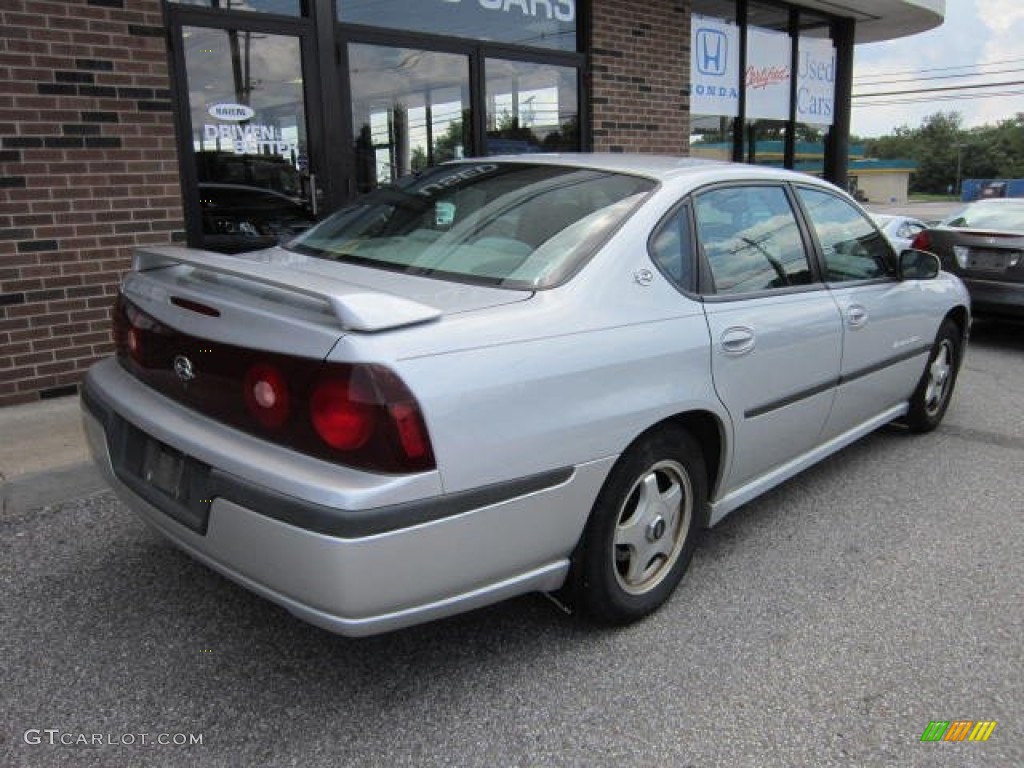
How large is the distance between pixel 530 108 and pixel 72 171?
4.36 metres

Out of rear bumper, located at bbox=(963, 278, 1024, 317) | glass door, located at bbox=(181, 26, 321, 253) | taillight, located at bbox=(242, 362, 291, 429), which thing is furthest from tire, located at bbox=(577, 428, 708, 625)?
rear bumper, located at bbox=(963, 278, 1024, 317)

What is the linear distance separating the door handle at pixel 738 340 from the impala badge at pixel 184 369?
5.70 ft

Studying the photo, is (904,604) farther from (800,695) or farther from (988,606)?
(800,695)

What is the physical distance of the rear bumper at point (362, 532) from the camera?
2055mm

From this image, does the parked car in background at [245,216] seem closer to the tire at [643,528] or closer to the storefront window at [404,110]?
the storefront window at [404,110]

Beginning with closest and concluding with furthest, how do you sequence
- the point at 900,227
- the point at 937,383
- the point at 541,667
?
the point at 541,667, the point at 937,383, the point at 900,227

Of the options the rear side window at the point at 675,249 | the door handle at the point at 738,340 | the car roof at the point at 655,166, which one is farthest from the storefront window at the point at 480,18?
the door handle at the point at 738,340

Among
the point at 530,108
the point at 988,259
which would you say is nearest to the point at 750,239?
the point at 530,108

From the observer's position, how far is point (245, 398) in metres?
2.29

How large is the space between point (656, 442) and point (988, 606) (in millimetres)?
1423

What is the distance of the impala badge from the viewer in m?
2.47

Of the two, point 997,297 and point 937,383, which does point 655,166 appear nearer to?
point 937,383

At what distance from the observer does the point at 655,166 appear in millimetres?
3312

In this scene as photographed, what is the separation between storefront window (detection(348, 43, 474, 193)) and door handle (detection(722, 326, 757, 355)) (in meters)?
4.59
